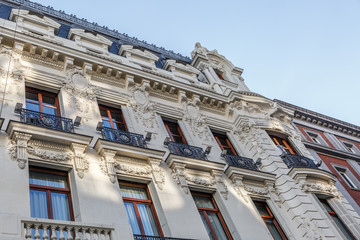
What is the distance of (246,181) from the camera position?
609 inches

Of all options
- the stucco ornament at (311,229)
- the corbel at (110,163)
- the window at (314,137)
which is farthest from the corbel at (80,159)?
the window at (314,137)

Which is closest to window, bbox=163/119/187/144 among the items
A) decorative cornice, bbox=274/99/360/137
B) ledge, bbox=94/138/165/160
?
ledge, bbox=94/138/165/160

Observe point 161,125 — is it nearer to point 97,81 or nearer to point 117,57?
point 97,81

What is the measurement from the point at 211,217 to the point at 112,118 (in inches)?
225

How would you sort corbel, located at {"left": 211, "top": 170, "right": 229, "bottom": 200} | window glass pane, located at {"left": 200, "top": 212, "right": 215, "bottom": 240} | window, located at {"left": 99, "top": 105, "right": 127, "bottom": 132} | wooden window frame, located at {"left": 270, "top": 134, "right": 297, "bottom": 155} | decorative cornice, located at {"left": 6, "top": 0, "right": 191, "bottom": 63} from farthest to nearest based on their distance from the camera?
decorative cornice, located at {"left": 6, "top": 0, "right": 191, "bottom": 63} → wooden window frame, located at {"left": 270, "top": 134, "right": 297, "bottom": 155} → window, located at {"left": 99, "top": 105, "right": 127, "bottom": 132} → corbel, located at {"left": 211, "top": 170, "right": 229, "bottom": 200} → window glass pane, located at {"left": 200, "top": 212, "right": 215, "bottom": 240}

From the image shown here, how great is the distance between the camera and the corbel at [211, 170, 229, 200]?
14144mm

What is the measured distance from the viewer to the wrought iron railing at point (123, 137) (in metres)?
13.7

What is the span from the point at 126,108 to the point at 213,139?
420cm

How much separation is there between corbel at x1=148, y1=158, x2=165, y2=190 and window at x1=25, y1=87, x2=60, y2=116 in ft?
13.0

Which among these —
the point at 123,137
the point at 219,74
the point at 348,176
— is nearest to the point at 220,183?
the point at 123,137

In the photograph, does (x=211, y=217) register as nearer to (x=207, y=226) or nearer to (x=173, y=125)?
(x=207, y=226)

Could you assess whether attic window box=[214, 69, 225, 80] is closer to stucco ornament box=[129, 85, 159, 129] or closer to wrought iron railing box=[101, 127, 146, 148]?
stucco ornament box=[129, 85, 159, 129]

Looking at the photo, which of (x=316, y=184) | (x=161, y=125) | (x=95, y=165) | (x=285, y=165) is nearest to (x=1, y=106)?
(x=95, y=165)

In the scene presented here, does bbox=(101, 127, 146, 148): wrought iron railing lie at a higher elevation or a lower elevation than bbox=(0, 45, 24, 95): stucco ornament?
lower
